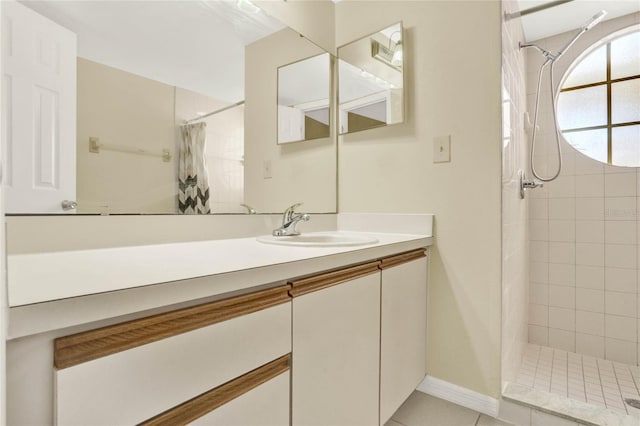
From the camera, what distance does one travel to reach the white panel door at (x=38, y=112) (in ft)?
2.75

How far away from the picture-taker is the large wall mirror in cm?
98

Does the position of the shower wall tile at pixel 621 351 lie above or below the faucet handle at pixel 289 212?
below

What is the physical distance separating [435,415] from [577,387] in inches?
41.6

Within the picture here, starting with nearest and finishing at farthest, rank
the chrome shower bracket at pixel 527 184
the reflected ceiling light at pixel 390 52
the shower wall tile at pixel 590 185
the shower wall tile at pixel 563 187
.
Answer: the reflected ceiling light at pixel 390 52, the chrome shower bracket at pixel 527 184, the shower wall tile at pixel 590 185, the shower wall tile at pixel 563 187

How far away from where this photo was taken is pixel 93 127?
0.99 meters

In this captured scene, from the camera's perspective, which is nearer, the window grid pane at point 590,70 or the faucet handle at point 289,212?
the faucet handle at point 289,212

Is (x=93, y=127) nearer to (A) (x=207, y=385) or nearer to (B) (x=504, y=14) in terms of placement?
(A) (x=207, y=385)

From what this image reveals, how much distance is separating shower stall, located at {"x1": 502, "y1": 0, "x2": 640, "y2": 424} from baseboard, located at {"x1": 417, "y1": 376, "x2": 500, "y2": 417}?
1.62ft

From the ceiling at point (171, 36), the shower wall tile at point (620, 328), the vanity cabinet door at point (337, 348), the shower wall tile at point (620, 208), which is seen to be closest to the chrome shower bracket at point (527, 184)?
the shower wall tile at point (620, 208)

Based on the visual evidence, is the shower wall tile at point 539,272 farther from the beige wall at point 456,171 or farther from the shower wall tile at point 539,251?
the beige wall at point 456,171

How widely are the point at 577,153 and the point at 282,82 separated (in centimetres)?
222

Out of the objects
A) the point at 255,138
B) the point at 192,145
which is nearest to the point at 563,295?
the point at 255,138

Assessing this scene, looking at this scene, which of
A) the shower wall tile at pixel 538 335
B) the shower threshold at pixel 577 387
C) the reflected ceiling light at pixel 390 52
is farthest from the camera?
the shower wall tile at pixel 538 335

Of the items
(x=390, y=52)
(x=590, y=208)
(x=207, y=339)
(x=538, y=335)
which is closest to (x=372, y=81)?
(x=390, y=52)
